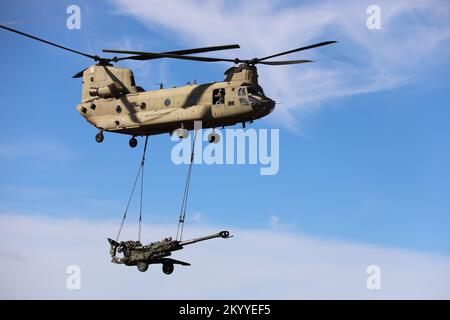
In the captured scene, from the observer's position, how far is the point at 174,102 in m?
58.1

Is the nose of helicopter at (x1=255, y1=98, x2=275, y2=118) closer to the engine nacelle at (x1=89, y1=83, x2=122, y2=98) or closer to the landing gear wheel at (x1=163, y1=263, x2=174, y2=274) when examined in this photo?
the engine nacelle at (x1=89, y1=83, x2=122, y2=98)

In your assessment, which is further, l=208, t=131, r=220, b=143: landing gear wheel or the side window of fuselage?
l=208, t=131, r=220, b=143: landing gear wheel

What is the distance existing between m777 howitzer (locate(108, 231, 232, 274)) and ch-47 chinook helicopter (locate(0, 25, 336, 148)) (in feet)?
22.6

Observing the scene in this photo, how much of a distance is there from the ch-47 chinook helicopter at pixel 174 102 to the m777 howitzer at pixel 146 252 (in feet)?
22.6

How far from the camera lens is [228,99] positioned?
5675cm

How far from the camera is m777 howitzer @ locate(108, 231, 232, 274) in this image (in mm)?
57188

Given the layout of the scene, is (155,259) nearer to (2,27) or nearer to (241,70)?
(241,70)

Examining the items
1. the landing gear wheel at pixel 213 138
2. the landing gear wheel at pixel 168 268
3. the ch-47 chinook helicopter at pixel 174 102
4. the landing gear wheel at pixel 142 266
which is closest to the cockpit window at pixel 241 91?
the ch-47 chinook helicopter at pixel 174 102

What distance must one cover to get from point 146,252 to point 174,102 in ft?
32.7

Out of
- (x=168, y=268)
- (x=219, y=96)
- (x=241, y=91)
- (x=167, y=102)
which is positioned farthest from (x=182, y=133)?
(x=168, y=268)

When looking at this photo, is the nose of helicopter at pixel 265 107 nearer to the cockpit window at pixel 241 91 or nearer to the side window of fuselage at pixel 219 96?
the cockpit window at pixel 241 91

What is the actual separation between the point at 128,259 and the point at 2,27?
17349 millimetres

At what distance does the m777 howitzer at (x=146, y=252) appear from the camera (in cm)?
5719

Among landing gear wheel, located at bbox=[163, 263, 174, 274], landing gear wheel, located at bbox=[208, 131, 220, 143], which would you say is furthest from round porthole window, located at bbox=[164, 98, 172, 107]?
landing gear wheel, located at bbox=[163, 263, 174, 274]
